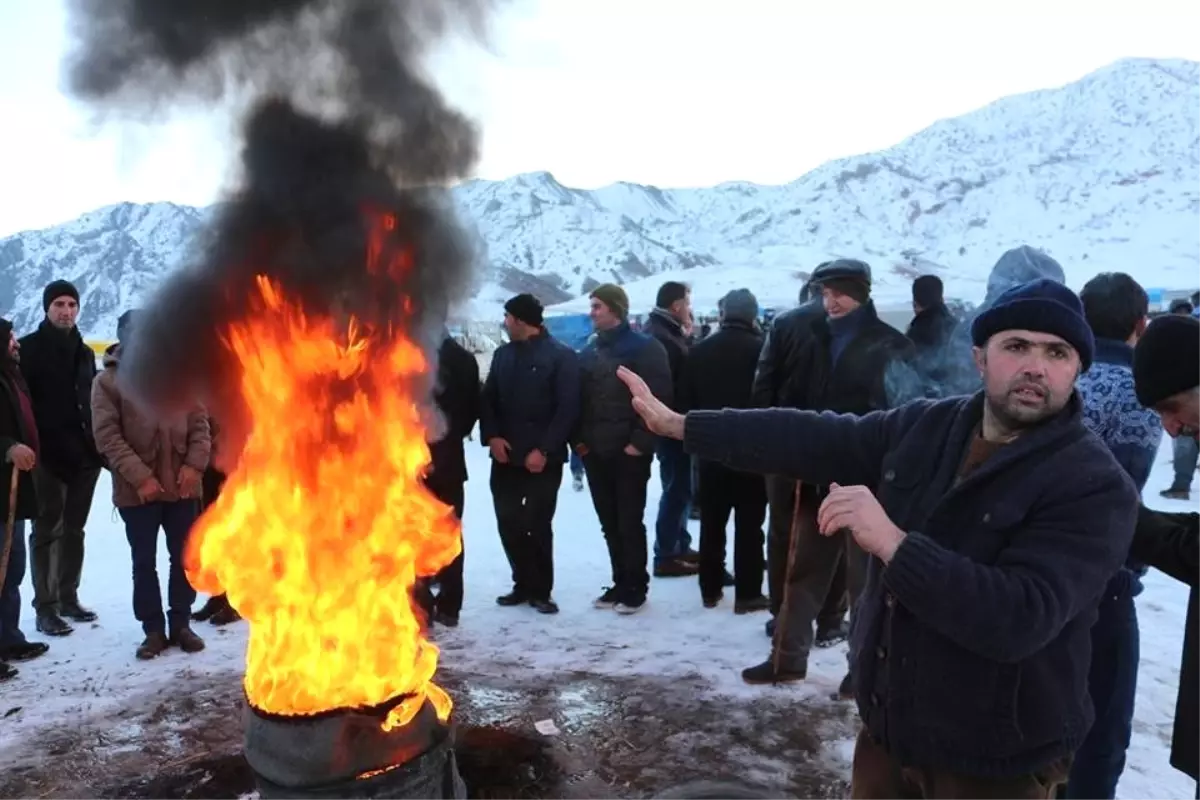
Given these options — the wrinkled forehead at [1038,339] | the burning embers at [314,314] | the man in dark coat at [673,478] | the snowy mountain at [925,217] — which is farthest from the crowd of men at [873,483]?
the snowy mountain at [925,217]

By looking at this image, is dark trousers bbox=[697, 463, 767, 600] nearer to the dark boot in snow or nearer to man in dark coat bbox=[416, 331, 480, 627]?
man in dark coat bbox=[416, 331, 480, 627]

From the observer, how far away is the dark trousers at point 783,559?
5520 mm

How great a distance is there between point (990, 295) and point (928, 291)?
106 inches

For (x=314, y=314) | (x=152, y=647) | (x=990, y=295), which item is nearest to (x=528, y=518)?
(x=152, y=647)

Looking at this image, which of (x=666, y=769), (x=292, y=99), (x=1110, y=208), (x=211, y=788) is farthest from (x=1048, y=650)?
(x=1110, y=208)

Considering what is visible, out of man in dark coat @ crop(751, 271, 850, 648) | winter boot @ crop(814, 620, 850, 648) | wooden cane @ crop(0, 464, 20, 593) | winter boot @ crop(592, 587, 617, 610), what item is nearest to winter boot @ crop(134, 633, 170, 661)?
wooden cane @ crop(0, 464, 20, 593)

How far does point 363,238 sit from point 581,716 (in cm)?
291

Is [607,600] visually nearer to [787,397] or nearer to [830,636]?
[830,636]

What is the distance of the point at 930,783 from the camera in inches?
92.2

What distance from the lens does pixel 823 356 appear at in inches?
208

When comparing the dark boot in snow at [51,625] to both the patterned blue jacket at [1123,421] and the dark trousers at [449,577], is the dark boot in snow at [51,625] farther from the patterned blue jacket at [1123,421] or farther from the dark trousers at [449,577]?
the patterned blue jacket at [1123,421]

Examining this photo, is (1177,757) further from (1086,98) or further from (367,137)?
(1086,98)

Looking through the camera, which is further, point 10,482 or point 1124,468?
point 10,482

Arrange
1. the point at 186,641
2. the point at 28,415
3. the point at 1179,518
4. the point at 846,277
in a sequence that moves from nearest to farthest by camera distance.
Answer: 1. the point at 1179,518
2. the point at 846,277
3. the point at 28,415
4. the point at 186,641
